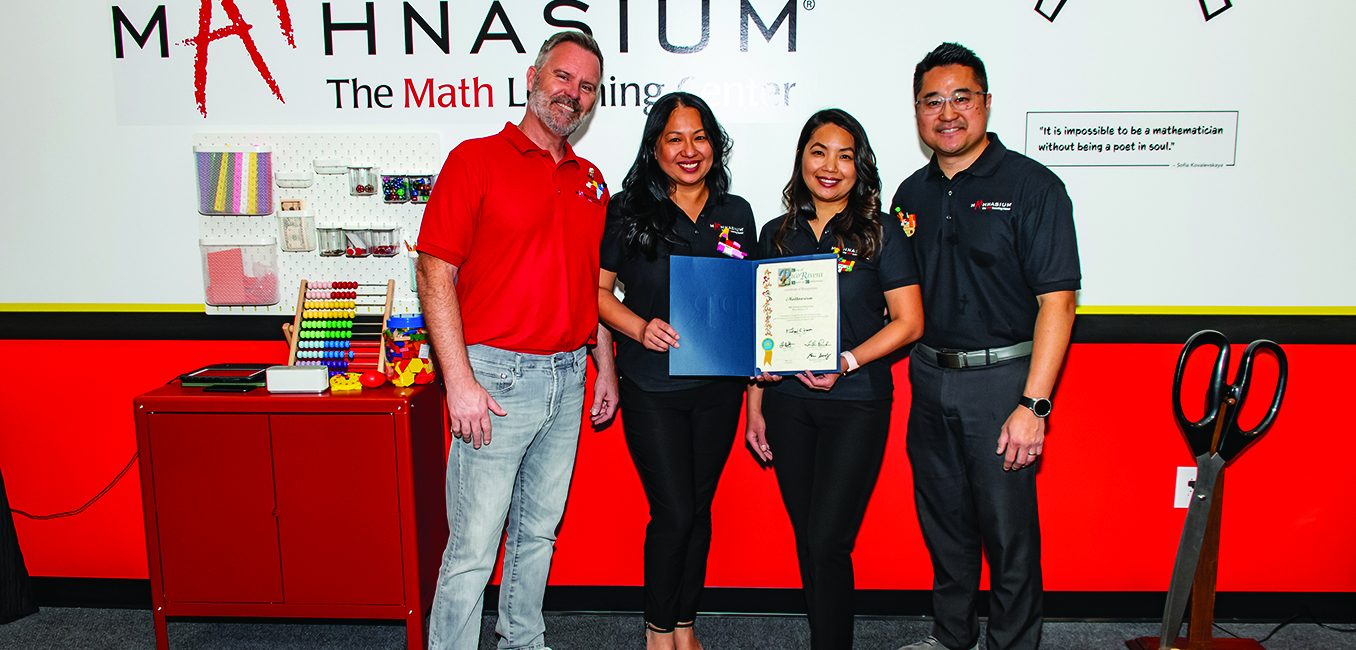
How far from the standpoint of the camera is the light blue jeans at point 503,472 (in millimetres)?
2480

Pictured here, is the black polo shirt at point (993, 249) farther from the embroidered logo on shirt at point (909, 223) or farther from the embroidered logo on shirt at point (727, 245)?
the embroidered logo on shirt at point (727, 245)

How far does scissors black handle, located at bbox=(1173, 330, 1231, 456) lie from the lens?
259cm

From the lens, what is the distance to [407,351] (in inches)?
115

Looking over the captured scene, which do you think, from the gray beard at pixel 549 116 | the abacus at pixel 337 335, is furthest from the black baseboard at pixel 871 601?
A: the gray beard at pixel 549 116

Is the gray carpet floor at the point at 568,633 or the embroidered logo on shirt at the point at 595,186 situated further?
the gray carpet floor at the point at 568,633

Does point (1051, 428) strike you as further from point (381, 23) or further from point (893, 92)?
point (381, 23)

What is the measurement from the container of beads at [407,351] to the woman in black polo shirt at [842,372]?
1239 millimetres

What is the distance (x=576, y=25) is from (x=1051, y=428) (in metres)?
2.29

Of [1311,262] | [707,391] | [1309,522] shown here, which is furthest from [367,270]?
[1309,522]

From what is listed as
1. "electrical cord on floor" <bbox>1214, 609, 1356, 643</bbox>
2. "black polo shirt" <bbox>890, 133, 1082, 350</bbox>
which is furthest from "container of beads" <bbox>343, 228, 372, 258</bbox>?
"electrical cord on floor" <bbox>1214, 609, 1356, 643</bbox>

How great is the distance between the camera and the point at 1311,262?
9.93ft

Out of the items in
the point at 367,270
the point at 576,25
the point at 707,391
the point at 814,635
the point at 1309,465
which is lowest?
the point at 814,635

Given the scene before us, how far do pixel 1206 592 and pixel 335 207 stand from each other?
3326mm

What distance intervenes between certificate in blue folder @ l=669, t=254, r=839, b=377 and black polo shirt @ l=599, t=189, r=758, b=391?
95 millimetres
